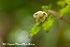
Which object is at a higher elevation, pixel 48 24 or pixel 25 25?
pixel 25 25

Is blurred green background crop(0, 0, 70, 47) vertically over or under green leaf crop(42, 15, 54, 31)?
over

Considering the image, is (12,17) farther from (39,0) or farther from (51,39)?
(51,39)

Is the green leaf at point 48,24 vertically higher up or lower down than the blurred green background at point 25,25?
lower down

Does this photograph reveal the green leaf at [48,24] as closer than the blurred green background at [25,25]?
Yes

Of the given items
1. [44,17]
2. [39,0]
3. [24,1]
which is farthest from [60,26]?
[44,17]

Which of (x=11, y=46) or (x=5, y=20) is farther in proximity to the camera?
(x=5, y=20)

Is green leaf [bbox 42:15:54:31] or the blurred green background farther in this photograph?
the blurred green background

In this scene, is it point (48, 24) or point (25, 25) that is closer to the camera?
point (48, 24)

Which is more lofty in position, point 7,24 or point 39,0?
point 39,0
